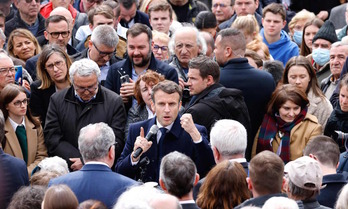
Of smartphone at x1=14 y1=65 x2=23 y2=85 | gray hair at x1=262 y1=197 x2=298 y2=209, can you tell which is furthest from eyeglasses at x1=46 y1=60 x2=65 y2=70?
gray hair at x1=262 y1=197 x2=298 y2=209

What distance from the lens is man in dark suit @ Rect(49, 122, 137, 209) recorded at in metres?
7.43

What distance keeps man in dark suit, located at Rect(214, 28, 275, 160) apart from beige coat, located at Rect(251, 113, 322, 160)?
1.38 feet

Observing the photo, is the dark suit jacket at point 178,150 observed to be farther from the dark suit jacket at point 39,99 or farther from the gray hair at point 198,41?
the gray hair at point 198,41

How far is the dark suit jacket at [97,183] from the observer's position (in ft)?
24.3

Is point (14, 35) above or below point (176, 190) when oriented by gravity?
above

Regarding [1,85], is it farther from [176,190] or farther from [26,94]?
[176,190]

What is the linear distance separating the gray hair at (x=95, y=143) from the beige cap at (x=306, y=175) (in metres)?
1.57

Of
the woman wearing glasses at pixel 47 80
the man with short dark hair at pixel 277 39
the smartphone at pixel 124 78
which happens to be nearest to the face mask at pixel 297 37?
the man with short dark hair at pixel 277 39

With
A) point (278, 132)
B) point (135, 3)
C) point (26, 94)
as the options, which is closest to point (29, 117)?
point (26, 94)

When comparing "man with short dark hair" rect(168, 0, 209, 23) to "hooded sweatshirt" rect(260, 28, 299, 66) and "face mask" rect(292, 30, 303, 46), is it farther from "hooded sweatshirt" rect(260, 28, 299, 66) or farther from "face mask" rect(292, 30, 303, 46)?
"hooded sweatshirt" rect(260, 28, 299, 66)

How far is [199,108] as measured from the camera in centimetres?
928

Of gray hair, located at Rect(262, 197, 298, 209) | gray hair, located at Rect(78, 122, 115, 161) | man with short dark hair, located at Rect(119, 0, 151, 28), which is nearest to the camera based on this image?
gray hair, located at Rect(262, 197, 298, 209)

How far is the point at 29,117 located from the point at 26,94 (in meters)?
0.54

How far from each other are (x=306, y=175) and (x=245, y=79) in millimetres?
2976
